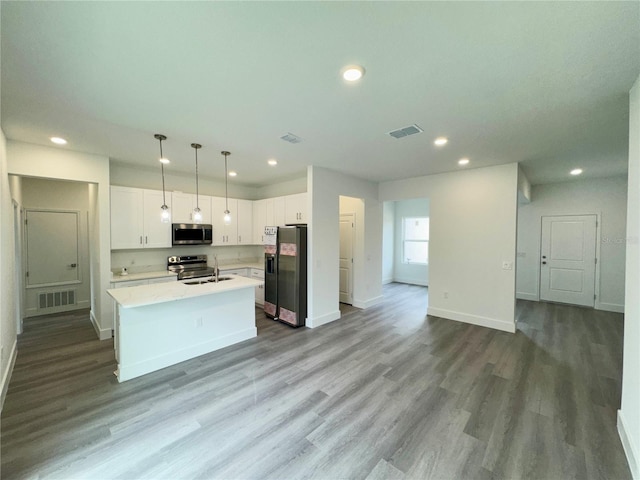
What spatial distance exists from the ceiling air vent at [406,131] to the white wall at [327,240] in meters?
1.72

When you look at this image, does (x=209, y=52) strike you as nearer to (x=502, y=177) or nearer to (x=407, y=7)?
(x=407, y=7)

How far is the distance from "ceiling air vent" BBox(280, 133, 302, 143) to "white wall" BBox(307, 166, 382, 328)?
1.12m

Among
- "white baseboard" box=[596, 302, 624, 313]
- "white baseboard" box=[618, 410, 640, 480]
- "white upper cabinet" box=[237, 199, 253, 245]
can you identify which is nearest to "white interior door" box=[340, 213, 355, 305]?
"white upper cabinet" box=[237, 199, 253, 245]

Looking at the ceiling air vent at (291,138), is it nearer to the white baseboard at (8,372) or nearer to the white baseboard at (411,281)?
the white baseboard at (8,372)

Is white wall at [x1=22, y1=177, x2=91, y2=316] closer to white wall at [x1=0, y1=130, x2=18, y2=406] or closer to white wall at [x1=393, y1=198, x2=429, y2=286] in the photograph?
white wall at [x1=0, y1=130, x2=18, y2=406]

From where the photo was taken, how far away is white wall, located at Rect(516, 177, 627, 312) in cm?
532

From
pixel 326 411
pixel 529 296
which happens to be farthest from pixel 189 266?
pixel 529 296

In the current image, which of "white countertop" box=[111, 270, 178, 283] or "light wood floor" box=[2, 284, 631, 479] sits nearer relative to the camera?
"light wood floor" box=[2, 284, 631, 479]

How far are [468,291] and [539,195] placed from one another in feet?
11.9

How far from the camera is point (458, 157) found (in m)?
3.87

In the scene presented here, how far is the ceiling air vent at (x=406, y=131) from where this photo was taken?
9.11 feet

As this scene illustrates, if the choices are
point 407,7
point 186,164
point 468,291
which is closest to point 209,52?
point 407,7

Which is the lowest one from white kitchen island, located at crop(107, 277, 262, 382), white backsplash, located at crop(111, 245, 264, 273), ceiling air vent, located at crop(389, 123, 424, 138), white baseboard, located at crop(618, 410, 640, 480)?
white baseboard, located at crop(618, 410, 640, 480)

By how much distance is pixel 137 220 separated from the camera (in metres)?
4.51
